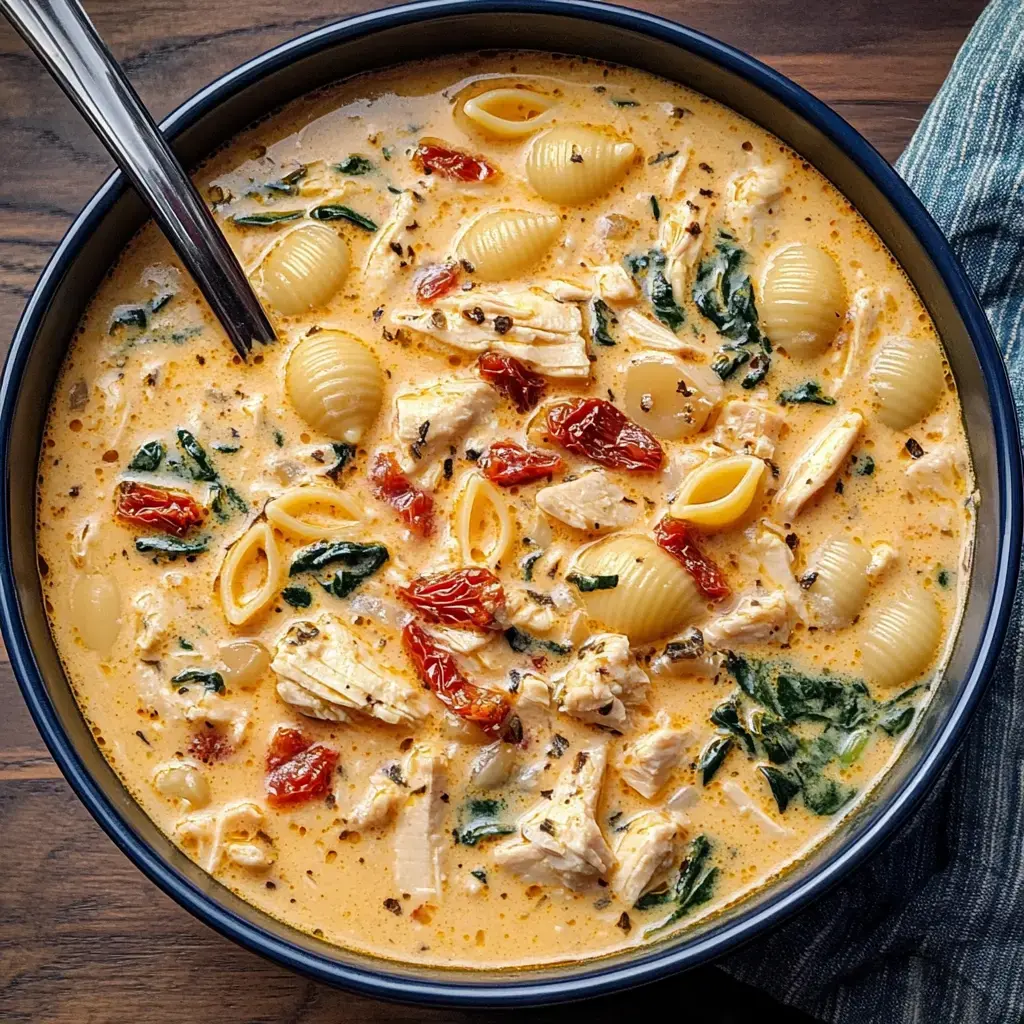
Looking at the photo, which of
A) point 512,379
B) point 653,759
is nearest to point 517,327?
point 512,379

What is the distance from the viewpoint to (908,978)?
3.04 m

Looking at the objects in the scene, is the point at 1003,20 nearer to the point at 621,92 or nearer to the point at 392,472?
the point at 621,92

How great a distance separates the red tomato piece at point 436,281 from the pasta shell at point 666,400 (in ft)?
1.53

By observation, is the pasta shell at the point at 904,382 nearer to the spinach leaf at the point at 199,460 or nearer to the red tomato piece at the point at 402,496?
the red tomato piece at the point at 402,496

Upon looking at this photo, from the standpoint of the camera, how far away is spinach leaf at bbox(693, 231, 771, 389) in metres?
2.72

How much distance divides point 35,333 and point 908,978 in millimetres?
2670

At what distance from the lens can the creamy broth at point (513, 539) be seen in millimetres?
2576

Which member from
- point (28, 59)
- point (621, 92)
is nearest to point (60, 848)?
point (28, 59)

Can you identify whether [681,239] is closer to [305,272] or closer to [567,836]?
[305,272]

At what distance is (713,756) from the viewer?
2.60 metres

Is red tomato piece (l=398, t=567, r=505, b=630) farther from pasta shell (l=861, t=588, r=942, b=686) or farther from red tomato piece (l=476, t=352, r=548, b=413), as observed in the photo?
pasta shell (l=861, t=588, r=942, b=686)

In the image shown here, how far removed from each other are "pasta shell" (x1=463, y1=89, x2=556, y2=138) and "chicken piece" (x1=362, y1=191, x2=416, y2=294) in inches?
10.4

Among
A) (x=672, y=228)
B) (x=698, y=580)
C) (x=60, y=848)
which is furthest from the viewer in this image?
(x=60, y=848)

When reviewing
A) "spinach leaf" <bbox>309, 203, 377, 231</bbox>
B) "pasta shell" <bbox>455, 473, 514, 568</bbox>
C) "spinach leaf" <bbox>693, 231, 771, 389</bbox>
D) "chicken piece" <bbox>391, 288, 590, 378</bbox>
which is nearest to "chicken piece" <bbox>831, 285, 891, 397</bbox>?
"spinach leaf" <bbox>693, 231, 771, 389</bbox>
